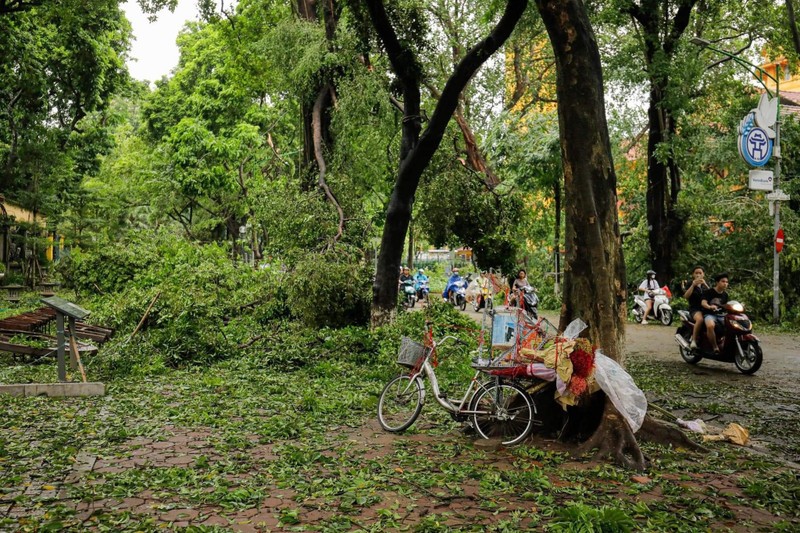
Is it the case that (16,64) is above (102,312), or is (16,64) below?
above

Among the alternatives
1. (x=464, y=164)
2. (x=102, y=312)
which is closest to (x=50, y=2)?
(x=102, y=312)

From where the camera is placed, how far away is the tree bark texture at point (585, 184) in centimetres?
733

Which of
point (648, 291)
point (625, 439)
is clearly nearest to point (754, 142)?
point (648, 291)

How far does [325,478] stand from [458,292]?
78.0ft

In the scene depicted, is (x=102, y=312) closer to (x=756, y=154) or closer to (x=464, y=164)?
(x=464, y=164)

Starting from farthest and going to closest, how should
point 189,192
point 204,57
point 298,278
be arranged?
point 204,57 → point 189,192 → point 298,278

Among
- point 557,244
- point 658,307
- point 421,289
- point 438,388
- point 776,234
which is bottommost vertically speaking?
point 438,388

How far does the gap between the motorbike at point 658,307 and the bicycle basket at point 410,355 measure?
15.0 metres

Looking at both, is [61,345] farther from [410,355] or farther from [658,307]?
[658,307]

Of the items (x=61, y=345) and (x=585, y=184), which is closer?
(x=585, y=184)

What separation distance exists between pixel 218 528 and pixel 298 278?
9.66m

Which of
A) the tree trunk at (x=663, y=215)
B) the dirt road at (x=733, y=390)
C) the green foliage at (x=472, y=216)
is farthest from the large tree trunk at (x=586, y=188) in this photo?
the tree trunk at (x=663, y=215)

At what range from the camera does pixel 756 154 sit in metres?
18.7

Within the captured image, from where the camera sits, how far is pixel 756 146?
18.7 meters
